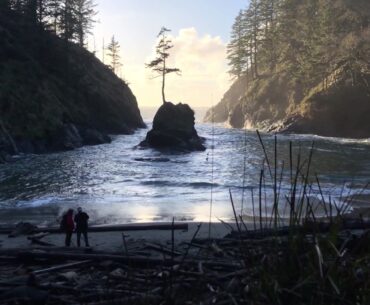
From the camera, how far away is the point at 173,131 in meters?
50.9

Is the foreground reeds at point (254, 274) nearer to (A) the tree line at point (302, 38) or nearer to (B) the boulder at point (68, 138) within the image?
(B) the boulder at point (68, 138)

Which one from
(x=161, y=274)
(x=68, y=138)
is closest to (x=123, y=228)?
(x=161, y=274)

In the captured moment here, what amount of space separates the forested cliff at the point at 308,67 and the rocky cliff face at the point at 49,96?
2423 centimetres

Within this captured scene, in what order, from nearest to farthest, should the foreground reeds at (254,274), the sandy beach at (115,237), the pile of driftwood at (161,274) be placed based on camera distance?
1. the foreground reeds at (254,274)
2. the pile of driftwood at (161,274)
3. the sandy beach at (115,237)

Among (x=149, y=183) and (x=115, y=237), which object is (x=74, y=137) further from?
(x=115, y=237)

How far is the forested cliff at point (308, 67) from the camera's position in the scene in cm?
6406

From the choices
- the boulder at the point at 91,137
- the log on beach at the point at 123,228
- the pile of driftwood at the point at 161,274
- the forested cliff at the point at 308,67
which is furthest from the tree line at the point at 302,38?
the pile of driftwood at the point at 161,274

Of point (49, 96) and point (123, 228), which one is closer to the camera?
point (123, 228)

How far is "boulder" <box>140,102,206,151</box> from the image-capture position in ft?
161

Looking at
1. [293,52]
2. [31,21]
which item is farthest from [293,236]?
[293,52]

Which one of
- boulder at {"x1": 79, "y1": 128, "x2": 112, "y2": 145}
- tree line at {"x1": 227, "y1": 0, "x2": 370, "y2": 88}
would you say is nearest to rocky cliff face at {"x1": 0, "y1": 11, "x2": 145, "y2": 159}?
boulder at {"x1": 79, "y1": 128, "x2": 112, "y2": 145}

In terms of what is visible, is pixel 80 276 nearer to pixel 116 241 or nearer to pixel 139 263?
pixel 139 263

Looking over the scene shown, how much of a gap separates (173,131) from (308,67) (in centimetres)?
3075

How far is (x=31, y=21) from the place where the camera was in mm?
60969
